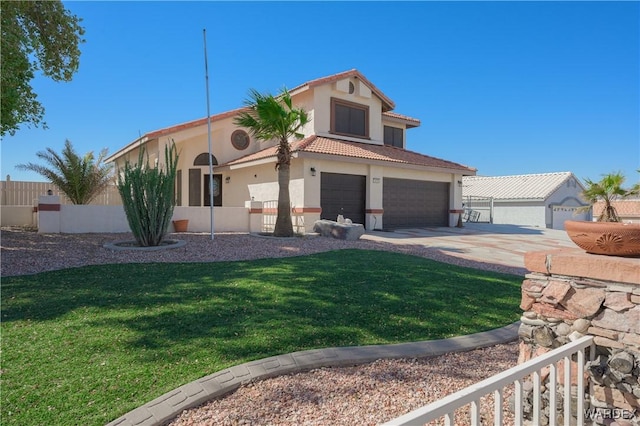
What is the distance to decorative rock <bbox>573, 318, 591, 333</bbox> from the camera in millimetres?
2883

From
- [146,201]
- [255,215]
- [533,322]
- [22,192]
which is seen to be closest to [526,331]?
[533,322]

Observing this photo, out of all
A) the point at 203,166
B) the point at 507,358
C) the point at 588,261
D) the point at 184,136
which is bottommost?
the point at 507,358

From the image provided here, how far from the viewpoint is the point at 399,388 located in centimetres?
347

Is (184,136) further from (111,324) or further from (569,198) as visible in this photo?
(569,198)

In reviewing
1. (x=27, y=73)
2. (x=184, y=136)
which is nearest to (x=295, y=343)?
(x=27, y=73)

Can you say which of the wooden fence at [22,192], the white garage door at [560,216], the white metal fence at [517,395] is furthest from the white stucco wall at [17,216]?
the white garage door at [560,216]

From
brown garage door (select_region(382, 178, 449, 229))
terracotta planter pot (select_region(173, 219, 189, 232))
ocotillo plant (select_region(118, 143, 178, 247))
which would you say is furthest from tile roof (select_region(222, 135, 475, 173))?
ocotillo plant (select_region(118, 143, 178, 247))

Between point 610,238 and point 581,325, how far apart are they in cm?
72

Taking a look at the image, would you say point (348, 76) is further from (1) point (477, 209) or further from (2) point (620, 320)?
(1) point (477, 209)

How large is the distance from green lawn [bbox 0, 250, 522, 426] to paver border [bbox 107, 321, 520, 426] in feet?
0.46

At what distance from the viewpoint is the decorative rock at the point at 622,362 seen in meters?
2.65

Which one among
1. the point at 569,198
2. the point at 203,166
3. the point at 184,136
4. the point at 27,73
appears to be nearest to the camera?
the point at 27,73

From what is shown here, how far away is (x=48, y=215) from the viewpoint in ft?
43.0

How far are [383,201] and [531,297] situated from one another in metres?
15.1
